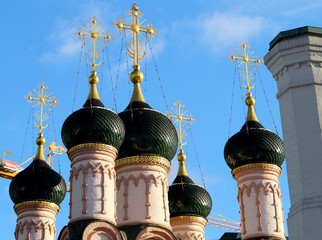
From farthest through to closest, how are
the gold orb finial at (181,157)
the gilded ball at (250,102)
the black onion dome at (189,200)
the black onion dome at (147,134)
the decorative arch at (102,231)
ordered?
the gold orb finial at (181,157), the gilded ball at (250,102), the black onion dome at (189,200), the black onion dome at (147,134), the decorative arch at (102,231)

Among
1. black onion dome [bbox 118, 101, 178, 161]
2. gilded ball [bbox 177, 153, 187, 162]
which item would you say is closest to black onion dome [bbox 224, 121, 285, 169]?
black onion dome [bbox 118, 101, 178, 161]

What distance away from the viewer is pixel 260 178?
61.7ft

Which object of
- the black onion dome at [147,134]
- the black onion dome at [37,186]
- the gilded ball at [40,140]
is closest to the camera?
the black onion dome at [147,134]

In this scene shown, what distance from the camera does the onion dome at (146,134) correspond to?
17438 millimetres

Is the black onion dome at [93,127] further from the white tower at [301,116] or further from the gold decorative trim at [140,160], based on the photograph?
the white tower at [301,116]

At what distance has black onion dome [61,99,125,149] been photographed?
54.2 feet

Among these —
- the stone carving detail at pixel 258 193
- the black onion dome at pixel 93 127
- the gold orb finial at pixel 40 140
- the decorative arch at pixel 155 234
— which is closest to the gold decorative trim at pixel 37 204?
the gold orb finial at pixel 40 140

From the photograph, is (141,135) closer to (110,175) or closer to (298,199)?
(110,175)

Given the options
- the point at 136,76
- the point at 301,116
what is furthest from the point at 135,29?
the point at 301,116

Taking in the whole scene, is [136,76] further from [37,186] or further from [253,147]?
[37,186]

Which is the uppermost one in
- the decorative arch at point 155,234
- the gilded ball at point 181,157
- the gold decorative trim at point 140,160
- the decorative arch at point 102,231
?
the gilded ball at point 181,157

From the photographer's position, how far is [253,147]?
19.1 meters

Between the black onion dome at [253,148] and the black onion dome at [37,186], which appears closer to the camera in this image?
the black onion dome at [253,148]

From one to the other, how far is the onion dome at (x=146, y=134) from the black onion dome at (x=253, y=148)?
2119 mm
